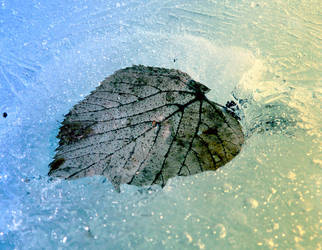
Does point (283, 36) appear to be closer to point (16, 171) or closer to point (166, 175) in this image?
point (166, 175)

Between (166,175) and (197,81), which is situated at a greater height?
(197,81)

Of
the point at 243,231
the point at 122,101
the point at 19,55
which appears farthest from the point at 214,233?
the point at 19,55

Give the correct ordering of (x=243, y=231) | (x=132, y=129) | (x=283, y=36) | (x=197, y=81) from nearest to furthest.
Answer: (x=243, y=231), (x=132, y=129), (x=197, y=81), (x=283, y=36)
